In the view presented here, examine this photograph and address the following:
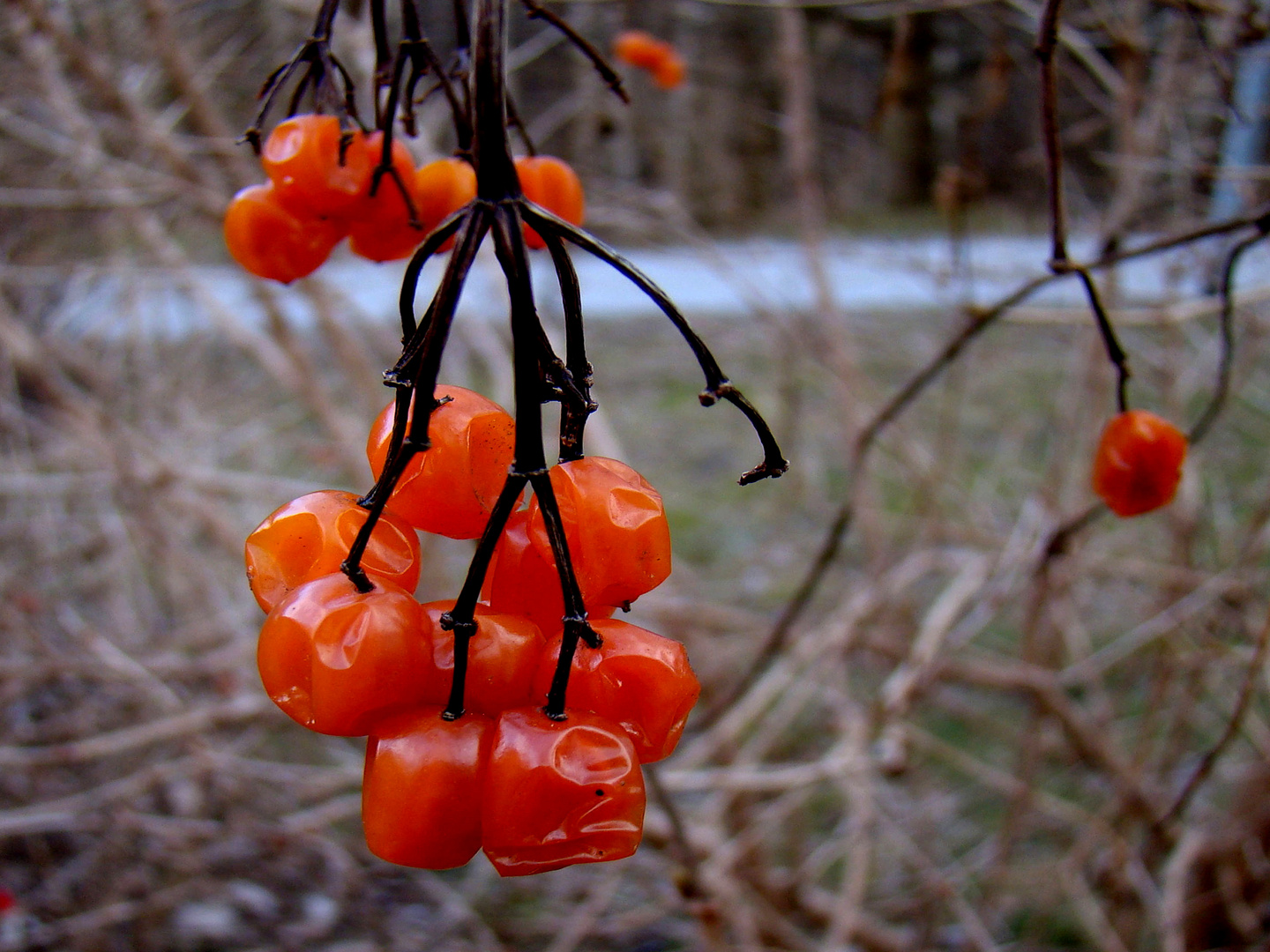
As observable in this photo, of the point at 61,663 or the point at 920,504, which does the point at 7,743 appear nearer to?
the point at 61,663

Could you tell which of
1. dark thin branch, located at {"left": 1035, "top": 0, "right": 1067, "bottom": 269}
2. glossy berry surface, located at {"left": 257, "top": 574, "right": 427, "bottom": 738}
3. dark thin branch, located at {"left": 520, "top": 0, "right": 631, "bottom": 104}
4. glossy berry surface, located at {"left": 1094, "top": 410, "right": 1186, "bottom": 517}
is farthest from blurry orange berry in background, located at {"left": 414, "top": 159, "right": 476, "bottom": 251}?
glossy berry surface, located at {"left": 1094, "top": 410, "right": 1186, "bottom": 517}

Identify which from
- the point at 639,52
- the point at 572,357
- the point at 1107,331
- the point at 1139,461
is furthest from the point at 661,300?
the point at 639,52

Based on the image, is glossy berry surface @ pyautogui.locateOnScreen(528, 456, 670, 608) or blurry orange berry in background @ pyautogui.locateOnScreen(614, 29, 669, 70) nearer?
glossy berry surface @ pyautogui.locateOnScreen(528, 456, 670, 608)

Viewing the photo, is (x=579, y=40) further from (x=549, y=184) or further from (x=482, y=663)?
(x=482, y=663)

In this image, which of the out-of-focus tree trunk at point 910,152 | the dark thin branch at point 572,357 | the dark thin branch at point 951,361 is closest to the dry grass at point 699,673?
the dark thin branch at point 951,361

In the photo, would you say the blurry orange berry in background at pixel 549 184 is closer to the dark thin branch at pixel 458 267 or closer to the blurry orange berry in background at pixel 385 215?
→ the blurry orange berry in background at pixel 385 215

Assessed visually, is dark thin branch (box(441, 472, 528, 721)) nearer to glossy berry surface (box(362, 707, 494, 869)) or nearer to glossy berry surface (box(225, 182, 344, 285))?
glossy berry surface (box(362, 707, 494, 869))

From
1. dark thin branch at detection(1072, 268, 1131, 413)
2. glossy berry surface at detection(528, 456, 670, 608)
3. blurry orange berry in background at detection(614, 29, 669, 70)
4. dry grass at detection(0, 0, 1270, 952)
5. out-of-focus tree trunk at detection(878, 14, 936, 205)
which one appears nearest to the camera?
glossy berry surface at detection(528, 456, 670, 608)
